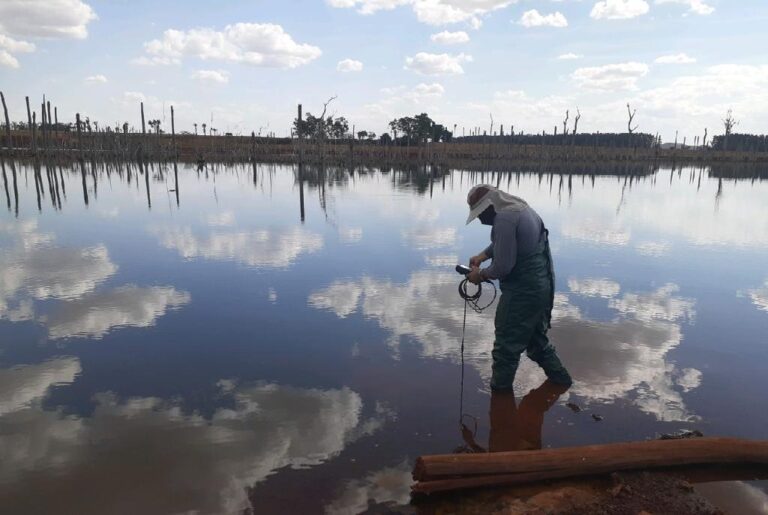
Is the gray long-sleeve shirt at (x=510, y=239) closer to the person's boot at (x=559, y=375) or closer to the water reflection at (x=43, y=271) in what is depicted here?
the person's boot at (x=559, y=375)

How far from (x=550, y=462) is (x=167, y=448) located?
9.32 feet

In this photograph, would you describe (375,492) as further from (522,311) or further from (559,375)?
(559,375)

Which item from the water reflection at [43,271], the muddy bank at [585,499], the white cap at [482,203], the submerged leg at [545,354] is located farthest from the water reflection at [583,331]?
the water reflection at [43,271]

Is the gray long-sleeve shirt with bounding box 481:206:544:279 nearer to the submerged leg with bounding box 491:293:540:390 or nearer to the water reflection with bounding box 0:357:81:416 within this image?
the submerged leg with bounding box 491:293:540:390

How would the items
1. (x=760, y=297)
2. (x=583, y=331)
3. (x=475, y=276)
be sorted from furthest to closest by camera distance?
1. (x=760, y=297)
2. (x=583, y=331)
3. (x=475, y=276)

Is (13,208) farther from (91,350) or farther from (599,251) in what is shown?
(599,251)

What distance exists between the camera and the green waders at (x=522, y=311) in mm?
4523

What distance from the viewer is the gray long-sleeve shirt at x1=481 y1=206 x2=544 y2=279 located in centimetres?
439

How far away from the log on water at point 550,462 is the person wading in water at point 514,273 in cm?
140

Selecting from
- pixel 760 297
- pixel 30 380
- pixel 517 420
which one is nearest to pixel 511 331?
pixel 517 420

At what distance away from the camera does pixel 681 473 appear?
3.47m

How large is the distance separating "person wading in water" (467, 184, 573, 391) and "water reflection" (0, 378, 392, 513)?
4.23 ft

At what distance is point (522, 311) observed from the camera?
180 inches

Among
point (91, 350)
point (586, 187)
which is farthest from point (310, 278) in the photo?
point (586, 187)
